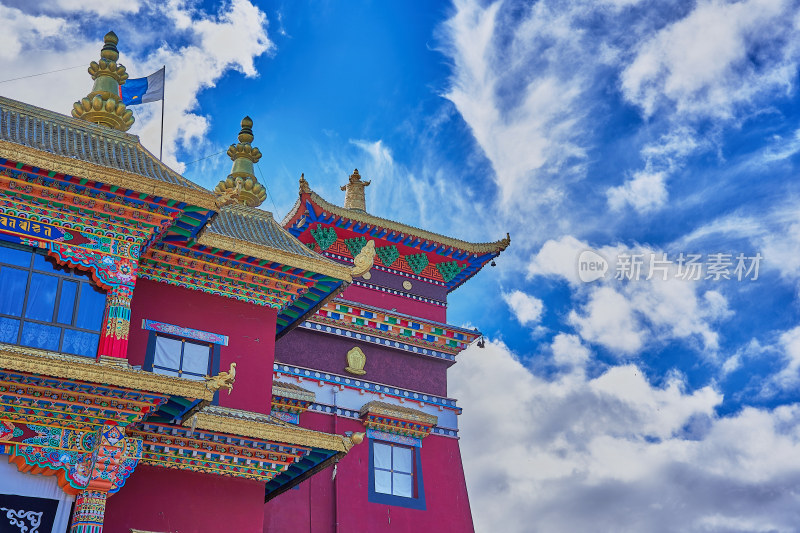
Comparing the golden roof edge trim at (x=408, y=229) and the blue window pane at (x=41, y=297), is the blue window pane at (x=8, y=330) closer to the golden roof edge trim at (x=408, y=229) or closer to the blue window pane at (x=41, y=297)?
the blue window pane at (x=41, y=297)

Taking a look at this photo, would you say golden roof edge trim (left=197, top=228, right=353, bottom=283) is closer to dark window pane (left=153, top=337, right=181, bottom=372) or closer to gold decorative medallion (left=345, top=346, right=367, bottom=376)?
dark window pane (left=153, top=337, right=181, bottom=372)

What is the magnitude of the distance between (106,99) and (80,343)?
4639 mm

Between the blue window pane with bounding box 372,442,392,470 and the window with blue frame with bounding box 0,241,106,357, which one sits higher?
the blue window pane with bounding box 372,442,392,470

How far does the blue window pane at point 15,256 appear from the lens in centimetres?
1210

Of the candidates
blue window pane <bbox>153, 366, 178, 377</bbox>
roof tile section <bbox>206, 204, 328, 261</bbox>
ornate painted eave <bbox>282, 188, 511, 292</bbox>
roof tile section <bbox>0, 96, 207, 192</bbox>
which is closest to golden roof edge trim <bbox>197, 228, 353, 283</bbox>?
roof tile section <bbox>206, 204, 328, 261</bbox>

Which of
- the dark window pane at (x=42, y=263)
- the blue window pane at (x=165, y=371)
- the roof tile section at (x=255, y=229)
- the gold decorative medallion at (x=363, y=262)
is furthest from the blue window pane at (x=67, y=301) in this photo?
the gold decorative medallion at (x=363, y=262)

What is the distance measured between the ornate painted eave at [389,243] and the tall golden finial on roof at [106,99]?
22.8 ft

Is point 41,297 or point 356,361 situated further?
point 356,361

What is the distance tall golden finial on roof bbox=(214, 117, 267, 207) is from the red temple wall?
494 cm

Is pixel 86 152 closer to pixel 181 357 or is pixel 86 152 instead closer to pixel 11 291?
pixel 11 291

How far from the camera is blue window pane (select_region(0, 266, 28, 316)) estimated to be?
1200cm

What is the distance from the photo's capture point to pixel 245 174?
1800 centimetres

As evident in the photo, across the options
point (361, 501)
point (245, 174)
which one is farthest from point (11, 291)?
point (361, 501)

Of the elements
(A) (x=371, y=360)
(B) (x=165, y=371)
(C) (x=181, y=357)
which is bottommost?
(B) (x=165, y=371)
